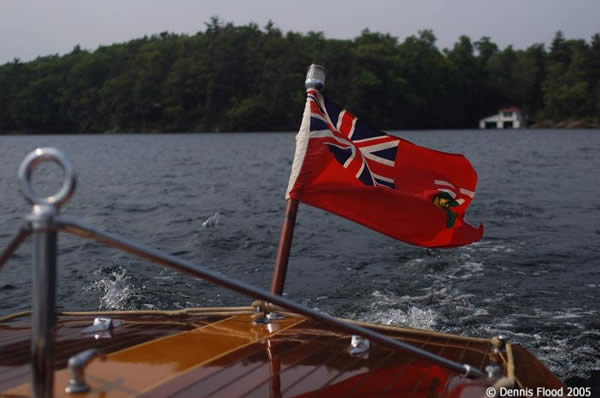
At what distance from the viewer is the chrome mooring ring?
52.2 inches

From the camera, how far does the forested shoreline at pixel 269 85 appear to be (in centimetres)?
8481

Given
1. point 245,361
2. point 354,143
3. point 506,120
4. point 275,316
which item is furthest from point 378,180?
point 506,120

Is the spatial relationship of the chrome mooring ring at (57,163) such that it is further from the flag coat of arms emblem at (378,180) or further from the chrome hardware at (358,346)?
the flag coat of arms emblem at (378,180)

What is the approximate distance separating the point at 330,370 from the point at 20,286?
6451 mm

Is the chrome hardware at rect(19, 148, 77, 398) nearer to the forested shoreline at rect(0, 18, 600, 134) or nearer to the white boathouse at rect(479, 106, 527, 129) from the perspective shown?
the forested shoreline at rect(0, 18, 600, 134)

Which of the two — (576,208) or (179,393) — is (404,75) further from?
(179,393)

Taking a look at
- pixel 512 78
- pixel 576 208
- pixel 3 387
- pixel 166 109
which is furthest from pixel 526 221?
pixel 512 78

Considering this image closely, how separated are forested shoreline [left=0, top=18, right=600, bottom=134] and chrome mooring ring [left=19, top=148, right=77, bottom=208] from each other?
7978 centimetres

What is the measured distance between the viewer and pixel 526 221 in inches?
479

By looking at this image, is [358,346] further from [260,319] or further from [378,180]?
[378,180]

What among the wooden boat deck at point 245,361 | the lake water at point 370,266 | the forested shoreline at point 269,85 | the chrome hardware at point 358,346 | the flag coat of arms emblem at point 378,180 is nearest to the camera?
the wooden boat deck at point 245,361

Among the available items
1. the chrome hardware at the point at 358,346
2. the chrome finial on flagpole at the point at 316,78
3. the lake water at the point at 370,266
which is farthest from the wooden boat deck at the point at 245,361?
the lake water at the point at 370,266

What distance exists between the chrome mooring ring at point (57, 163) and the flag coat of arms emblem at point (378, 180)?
104 inches

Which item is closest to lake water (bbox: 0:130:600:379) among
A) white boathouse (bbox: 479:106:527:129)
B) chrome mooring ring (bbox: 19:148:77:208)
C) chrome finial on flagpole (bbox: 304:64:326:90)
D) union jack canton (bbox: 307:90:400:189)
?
union jack canton (bbox: 307:90:400:189)
